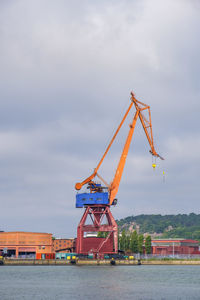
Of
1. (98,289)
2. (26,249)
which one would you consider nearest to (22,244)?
(26,249)

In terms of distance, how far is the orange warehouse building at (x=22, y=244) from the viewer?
576ft

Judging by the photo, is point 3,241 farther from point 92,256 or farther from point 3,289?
point 3,289

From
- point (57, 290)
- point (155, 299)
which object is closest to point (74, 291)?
point (57, 290)

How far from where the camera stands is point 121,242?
178 metres

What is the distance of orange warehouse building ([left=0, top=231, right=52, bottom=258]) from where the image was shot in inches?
6914

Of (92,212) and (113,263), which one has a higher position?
(92,212)

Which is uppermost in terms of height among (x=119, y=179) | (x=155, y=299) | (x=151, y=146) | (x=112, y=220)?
(x=151, y=146)

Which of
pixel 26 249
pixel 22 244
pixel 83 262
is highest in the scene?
pixel 22 244

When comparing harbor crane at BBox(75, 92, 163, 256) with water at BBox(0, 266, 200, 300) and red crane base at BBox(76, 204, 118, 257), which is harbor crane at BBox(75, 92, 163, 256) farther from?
water at BBox(0, 266, 200, 300)

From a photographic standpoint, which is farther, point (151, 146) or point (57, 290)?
Answer: point (151, 146)

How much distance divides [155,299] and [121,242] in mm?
115893

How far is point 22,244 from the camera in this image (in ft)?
577

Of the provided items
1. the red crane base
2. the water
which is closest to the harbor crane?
the red crane base

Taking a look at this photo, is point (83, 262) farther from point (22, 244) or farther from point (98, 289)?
point (98, 289)
